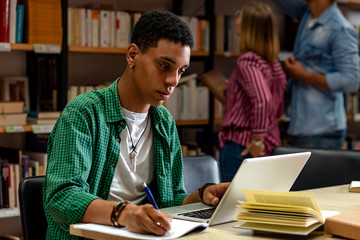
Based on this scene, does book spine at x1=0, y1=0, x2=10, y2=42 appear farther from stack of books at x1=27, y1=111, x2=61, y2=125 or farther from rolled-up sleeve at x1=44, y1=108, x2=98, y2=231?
rolled-up sleeve at x1=44, y1=108, x2=98, y2=231

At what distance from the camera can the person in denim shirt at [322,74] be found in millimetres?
3135

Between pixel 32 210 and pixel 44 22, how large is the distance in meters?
1.68

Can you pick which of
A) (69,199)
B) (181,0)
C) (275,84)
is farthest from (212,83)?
(69,199)

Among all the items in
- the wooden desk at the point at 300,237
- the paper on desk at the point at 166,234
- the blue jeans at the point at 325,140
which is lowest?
the blue jeans at the point at 325,140

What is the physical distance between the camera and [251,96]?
2.90 m

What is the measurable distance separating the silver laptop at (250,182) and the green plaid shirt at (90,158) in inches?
8.4

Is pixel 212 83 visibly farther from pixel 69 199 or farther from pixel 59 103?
pixel 69 199

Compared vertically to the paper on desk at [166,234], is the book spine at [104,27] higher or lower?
higher

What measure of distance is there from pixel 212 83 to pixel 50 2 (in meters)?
1.06

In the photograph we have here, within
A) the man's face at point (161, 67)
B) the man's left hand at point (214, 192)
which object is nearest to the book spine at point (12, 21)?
the man's face at point (161, 67)

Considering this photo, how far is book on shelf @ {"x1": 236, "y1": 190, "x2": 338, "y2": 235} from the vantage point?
46.3 inches

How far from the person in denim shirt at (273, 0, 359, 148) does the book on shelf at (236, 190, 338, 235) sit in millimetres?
2060

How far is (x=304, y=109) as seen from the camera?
129 inches

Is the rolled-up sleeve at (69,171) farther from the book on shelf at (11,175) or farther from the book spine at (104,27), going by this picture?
the book spine at (104,27)
